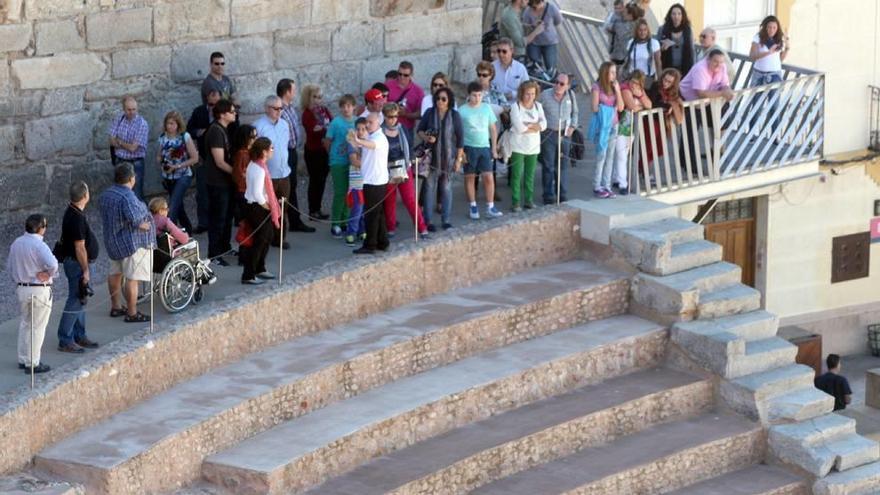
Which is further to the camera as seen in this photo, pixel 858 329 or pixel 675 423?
pixel 858 329

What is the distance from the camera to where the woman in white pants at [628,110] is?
19562mm

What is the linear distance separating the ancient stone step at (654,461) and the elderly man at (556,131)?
271 cm

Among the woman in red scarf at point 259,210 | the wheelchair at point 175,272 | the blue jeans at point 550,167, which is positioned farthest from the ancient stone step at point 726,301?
the wheelchair at point 175,272

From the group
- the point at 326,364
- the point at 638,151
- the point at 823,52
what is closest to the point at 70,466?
the point at 326,364

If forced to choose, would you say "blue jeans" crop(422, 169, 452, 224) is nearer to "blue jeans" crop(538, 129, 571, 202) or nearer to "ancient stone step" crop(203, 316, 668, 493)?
"blue jeans" crop(538, 129, 571, 202)

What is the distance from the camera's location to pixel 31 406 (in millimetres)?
14523

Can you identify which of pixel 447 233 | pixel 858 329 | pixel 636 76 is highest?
pixel 636 76

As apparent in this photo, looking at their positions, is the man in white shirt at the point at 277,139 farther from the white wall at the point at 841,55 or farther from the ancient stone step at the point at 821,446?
the white wall at the point at 841,55

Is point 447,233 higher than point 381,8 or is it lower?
lower

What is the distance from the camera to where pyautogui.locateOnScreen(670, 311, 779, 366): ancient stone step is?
59.7 ft

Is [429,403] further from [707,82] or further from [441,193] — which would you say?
[707,82]

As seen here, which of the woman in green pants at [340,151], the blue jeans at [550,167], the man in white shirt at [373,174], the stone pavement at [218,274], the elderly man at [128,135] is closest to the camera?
the stone pavement at [218,274]

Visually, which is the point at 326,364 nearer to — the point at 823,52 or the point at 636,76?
the point at 636,76

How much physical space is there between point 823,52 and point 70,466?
12917mm
